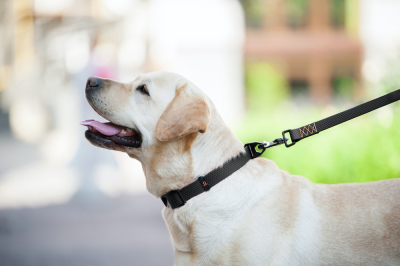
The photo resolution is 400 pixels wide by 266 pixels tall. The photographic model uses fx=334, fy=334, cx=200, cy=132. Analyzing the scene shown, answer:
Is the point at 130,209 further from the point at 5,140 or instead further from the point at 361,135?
the point at 5,140

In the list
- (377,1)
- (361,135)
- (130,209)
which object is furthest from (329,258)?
(377,1)

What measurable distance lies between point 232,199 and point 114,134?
3.56 ft

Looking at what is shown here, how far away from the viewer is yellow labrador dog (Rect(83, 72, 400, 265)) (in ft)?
7.03

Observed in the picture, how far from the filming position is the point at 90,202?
7.09 m

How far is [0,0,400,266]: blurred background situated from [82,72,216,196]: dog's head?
248 centimetres

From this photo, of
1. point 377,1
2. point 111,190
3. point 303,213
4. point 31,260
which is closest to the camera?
point 303,213

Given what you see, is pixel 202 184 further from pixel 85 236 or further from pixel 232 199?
pixel 85 236

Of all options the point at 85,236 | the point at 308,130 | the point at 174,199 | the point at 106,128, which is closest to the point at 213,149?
the point at 174,199

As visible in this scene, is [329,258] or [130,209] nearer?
[329,258]

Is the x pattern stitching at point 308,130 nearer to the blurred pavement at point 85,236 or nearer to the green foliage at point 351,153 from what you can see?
the green foliage at point 351,153

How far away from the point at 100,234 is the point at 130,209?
1432mm

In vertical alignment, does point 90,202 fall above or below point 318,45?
below

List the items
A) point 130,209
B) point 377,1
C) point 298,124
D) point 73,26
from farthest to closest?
1. point 377,1
2. point 73,26
3. point 130,209
4. point 298,124

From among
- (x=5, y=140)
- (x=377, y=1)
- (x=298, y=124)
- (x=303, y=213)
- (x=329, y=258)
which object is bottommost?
(x=5, y=140)
